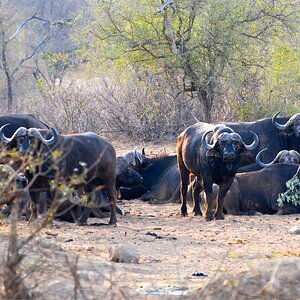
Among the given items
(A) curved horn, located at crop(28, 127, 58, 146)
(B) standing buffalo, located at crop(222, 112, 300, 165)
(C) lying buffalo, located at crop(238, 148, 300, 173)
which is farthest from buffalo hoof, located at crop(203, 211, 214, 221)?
(B) standing buffalo, located at crop(222, 112, 300, 165)

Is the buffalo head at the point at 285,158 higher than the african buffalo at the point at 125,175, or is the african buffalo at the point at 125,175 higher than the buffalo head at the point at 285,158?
the buffalo head at the point at 285,158

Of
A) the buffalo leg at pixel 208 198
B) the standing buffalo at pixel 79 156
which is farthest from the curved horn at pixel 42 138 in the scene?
the buffalo leg at pixel 208 198

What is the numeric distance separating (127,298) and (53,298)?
565 millimetres

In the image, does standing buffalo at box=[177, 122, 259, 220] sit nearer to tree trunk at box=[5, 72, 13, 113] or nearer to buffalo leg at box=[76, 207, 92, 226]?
buffalo leg at box=[76, 207, 92, 226]

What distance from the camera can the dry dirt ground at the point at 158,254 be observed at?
6.54 metres

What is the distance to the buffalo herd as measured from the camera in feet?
45.2

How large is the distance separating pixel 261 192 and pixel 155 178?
369 cm

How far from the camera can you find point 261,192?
1577cm

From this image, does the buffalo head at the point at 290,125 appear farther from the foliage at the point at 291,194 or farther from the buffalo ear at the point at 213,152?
the buffalo ear at the point at 213,152

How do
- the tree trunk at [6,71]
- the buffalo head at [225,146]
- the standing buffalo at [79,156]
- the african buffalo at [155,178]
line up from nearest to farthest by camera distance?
1. the standing buffalo at [79,156]
2. the buffalo head at [225,146]
3. the african buffalo at [155,178]
4. the tree trunk at [6,71]

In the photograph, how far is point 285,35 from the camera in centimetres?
2362

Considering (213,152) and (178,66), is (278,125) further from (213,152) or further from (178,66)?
(178,66)

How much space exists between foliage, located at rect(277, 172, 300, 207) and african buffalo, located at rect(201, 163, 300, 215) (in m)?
0.10

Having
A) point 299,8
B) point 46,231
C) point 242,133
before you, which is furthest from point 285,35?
point 46,231
